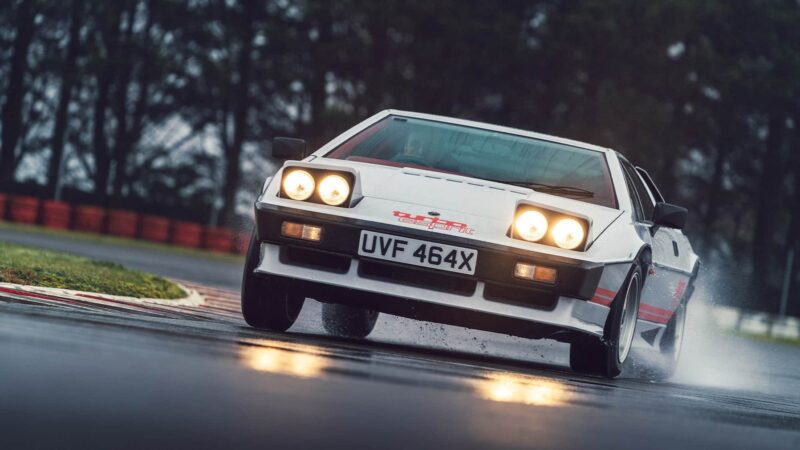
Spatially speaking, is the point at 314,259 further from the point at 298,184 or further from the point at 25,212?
the point at 25,212

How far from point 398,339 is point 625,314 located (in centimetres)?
188

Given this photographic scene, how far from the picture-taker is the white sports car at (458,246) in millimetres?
6926

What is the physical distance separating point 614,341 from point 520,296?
726 mm

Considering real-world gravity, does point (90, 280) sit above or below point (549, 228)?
below

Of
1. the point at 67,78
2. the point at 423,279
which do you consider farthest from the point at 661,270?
the point at 67,78

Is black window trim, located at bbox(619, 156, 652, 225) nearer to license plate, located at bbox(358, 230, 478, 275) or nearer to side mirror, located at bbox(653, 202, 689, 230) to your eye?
side mirror, located at bbox(653, 202, 689, 230)

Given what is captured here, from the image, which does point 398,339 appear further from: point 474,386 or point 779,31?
point 779,31

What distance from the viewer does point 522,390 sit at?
17.9ft

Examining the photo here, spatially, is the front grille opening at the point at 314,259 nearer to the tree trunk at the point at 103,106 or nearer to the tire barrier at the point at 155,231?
the tire barrier at the point at 155,231

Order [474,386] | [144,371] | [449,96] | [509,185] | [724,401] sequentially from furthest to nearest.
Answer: [449,96], [509,185], [724,401], [474,386], [144,371]

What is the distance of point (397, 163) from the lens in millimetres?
7828

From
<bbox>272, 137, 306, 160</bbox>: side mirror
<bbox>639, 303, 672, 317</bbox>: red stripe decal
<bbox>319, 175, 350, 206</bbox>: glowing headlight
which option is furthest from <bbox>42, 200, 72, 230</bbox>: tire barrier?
<bbox>319, 175, 350, 206</bbox>: glowing headlight

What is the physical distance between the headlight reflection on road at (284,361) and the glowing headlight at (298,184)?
1.33 metres

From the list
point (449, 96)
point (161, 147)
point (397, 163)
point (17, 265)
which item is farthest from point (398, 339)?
point (161, 147)
